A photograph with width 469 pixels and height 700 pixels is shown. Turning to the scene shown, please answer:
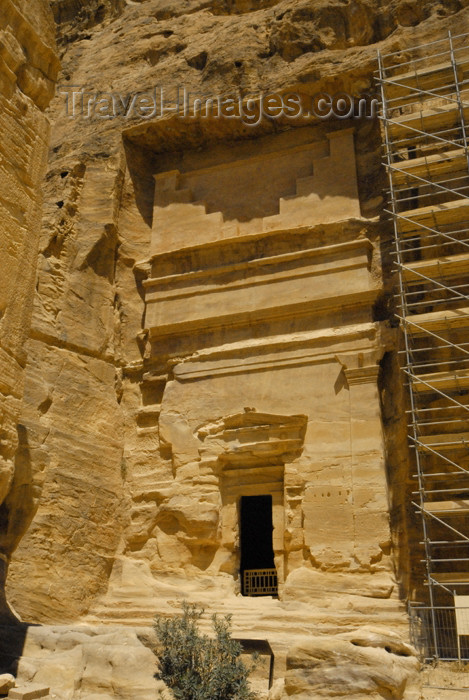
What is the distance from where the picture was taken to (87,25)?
1681cm

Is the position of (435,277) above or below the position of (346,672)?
above

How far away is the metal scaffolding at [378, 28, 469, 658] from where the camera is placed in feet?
31.9

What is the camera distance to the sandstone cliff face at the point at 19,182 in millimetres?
6480

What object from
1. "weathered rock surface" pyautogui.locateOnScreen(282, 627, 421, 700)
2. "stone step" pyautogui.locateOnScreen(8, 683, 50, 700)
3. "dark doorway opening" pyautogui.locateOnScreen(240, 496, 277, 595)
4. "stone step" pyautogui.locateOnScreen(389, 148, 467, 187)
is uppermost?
"stone step" pyautogui.locateOnScreen(389, 148, 467, 187)

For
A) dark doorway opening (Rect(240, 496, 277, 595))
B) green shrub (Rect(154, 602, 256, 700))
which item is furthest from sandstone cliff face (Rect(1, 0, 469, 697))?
dark doorway opening (Rect(240, 496, 277, 595))

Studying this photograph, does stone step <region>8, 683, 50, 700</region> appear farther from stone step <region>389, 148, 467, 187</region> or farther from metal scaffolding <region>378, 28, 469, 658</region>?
stone step <region>389, 148, 467, 187</region>

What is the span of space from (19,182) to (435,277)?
625cm

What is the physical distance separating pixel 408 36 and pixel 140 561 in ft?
30.4

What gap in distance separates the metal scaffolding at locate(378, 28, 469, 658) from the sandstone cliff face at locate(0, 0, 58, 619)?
16.7ft

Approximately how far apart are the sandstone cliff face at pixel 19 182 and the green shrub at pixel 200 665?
6.43 feet

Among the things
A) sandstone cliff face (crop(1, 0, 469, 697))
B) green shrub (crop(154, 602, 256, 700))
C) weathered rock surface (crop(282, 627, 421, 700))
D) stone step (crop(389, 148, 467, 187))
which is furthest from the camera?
stone step (crop(389, 148, 467, 187))

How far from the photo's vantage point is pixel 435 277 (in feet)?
36.0

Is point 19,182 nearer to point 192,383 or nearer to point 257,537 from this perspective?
point 192,383

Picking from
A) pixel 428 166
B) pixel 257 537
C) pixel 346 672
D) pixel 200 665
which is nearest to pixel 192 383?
pixel 257 537
